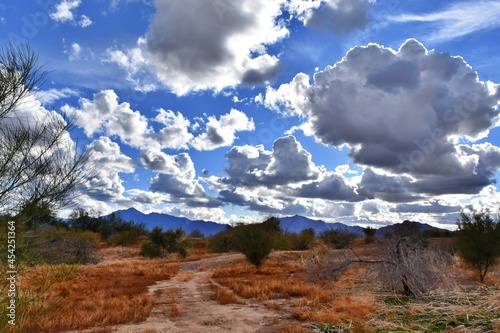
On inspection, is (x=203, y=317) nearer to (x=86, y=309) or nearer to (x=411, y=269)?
(x=86, y=309)

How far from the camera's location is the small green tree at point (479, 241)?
19.7m

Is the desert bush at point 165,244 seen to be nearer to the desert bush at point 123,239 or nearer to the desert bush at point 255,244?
the desert bush at point 123,239

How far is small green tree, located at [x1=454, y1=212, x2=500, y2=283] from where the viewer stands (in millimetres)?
19703

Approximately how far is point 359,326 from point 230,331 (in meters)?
3.20

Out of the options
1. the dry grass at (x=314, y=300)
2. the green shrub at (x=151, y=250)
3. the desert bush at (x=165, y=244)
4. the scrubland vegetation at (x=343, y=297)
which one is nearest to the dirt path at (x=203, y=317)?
the scrubland vegetation at (x=343, y=297)

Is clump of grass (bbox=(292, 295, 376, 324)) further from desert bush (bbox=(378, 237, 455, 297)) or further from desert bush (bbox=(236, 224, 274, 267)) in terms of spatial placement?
desert bush (bbox=(236, 224, 274, 267))

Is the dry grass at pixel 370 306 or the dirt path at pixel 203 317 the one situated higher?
the dry grass at pixel 370 306

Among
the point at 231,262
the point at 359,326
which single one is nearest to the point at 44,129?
the point at 359,326

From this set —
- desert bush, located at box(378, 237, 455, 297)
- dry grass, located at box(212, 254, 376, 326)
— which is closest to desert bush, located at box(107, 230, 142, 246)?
dry grass, located at box(212, 254, 376, 326)

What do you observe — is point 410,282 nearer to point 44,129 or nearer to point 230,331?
point 230,331

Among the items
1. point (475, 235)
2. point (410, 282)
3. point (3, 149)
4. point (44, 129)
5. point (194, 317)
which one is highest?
point (44, 129)

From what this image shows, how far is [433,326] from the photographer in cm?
817

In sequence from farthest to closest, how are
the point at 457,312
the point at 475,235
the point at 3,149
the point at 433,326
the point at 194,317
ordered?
the point at 475,235, the point at 194,317, the point at 457,312, the point at 433,326, the point at 3,149

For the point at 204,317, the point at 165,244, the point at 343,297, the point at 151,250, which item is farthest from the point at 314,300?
the point at 165,244
